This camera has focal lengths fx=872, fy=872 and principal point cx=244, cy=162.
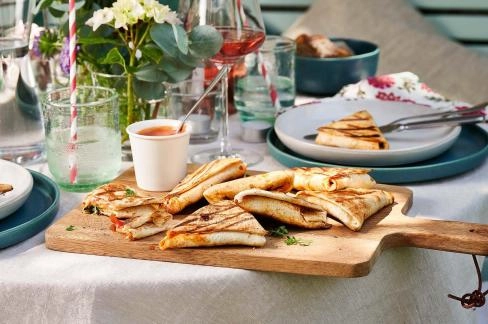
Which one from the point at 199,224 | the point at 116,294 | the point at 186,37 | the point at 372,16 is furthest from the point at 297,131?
the point at 372,16

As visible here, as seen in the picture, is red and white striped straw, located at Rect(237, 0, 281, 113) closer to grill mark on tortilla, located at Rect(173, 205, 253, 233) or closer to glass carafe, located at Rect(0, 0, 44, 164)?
glass carafe, located at Rect(0, 0, 44, 164)

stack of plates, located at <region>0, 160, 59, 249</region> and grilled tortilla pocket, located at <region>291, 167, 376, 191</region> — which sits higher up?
grilled tortilla pocket, located at <region>291, 167, 376, 191</region>

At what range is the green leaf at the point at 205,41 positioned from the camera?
1528 millimetres

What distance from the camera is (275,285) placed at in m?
1.19

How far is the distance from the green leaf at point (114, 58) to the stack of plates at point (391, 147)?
33cm

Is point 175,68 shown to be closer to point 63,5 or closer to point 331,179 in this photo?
point 63,5

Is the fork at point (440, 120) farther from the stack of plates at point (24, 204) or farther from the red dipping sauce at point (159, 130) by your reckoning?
the stack of plates at point (24, 204)

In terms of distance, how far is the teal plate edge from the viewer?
153 cm

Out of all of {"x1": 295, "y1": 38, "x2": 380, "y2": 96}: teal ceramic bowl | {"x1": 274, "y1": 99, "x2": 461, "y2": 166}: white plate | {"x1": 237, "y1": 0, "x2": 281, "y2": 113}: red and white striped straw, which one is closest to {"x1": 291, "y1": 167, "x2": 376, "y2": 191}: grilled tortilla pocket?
{"x1": 274, "y1": 99, "x2": 461, "y2": 166}: white plate

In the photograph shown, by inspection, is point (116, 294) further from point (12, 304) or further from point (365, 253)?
point (365, 253)

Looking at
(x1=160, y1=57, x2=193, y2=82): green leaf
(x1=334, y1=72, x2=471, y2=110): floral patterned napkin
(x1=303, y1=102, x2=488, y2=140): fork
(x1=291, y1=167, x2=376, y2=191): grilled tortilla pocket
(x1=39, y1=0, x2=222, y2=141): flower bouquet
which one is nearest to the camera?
(x1=291, y1=167, x2=376, y2=191): grilled tortilla pocket

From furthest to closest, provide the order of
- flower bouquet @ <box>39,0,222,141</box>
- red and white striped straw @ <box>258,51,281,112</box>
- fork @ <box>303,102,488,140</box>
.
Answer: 1. red and white striped straw @ <box>258,51,281,112</box>
2. fork @ <box>303,102,488,140</box>
3. flower bouquet @ <box>39,0,222,141</box>

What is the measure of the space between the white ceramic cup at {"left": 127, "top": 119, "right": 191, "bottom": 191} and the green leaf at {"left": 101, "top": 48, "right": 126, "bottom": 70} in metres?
0.15

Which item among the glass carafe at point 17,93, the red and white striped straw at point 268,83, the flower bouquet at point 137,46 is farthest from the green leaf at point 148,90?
the red and white striped straw at point 268,83
